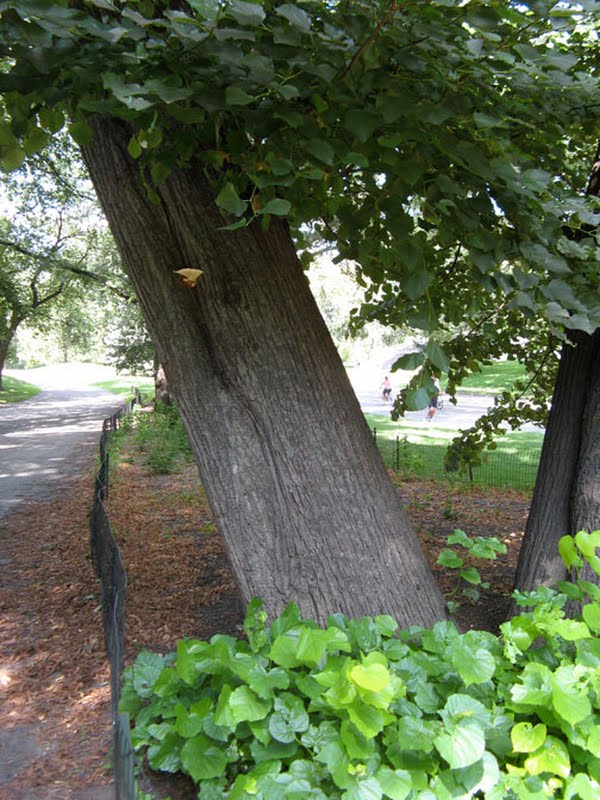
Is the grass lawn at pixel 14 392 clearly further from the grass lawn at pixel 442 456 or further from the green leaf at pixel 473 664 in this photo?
the green leaf at pixel 473 664

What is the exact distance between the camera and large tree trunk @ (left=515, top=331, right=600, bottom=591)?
3.58 metres

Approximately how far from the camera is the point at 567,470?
12.3ft

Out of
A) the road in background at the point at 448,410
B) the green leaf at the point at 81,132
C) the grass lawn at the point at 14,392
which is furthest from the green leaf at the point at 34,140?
the grass lawn at the point at 14,392

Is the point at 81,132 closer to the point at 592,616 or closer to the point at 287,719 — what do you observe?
the point at 287,719

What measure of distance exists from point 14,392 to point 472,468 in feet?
108

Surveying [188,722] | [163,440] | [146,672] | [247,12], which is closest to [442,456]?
[163,440]

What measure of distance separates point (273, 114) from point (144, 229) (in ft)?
2.75

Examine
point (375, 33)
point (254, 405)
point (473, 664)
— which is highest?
point (375, 33)

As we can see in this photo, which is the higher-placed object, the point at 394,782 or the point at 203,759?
the point at 394,782

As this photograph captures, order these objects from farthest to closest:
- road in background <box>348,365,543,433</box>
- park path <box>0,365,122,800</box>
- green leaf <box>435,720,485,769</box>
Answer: road in background <box>348,365,543,433</box>
park path <box>0,365,122,800</box>
green leaf <box>435,720,485,769</box>

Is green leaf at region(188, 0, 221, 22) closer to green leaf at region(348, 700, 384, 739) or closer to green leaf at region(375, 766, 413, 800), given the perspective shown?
green leaf at region(348, 700, 384, 739)

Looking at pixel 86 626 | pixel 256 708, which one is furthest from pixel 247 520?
pixel 86 626

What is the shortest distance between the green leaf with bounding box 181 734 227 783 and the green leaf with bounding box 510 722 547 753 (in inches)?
40.2

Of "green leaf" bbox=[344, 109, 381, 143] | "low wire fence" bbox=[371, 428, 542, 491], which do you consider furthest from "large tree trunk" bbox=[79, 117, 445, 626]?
"low wire fence" bbox=[371, 428, 542, 491]
